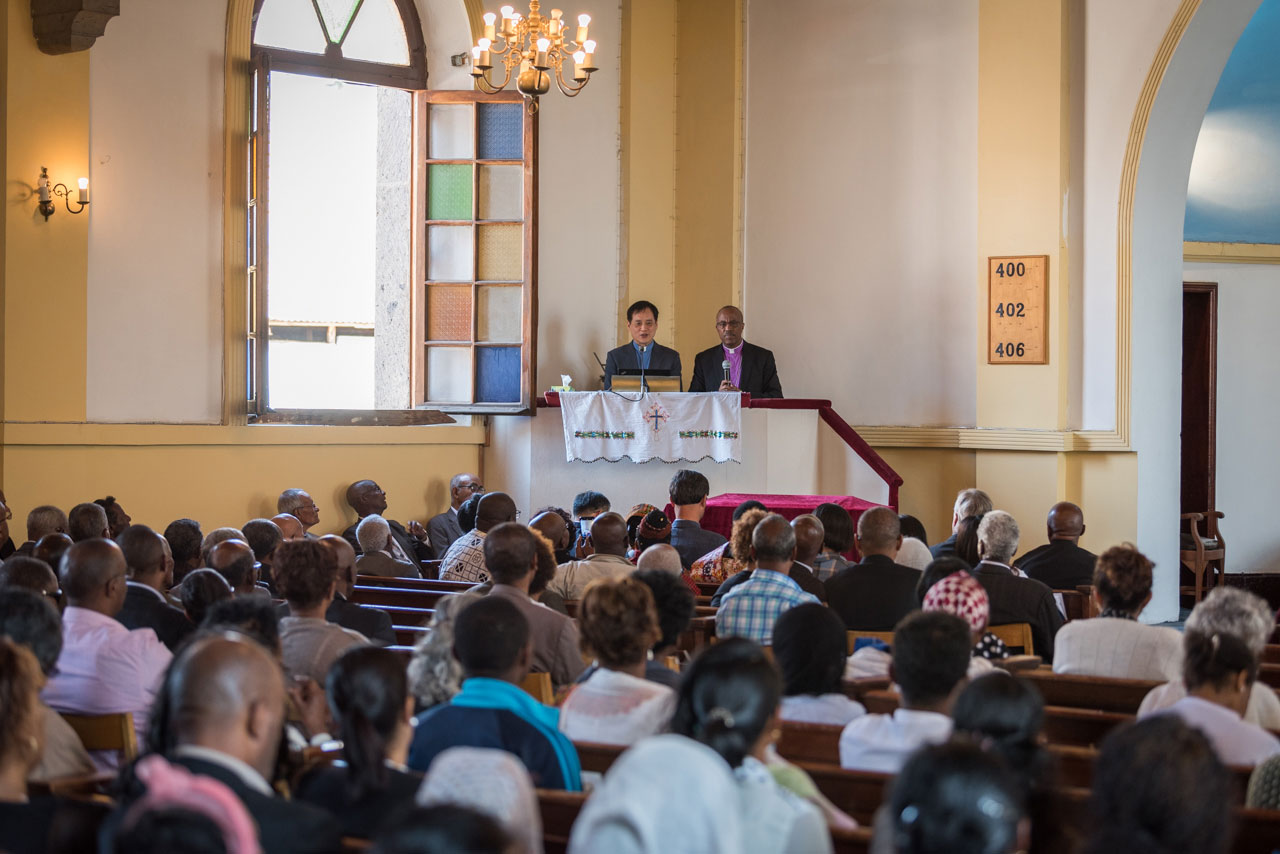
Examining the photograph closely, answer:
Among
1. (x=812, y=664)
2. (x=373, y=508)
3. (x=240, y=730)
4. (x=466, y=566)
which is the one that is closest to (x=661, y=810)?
(x=240, y=730)

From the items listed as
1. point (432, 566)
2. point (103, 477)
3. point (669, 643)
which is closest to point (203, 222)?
point (103, 477)

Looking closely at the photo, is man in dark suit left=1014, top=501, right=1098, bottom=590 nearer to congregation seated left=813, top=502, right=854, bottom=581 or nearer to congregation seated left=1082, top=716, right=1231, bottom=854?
congregation seated left=813, top=502, right=854, bottom=581

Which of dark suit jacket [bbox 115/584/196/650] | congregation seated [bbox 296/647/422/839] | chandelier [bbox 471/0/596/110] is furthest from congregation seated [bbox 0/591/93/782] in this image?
chandelier [bbox 471/0/596/110]

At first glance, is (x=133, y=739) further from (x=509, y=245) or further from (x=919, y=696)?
(x=509, y=245)

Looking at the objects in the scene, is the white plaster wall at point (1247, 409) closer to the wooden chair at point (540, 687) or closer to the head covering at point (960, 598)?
→ the head covering at point (960, 598)

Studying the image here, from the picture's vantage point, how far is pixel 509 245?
9039 millimetres

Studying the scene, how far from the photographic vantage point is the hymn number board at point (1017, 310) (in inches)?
351

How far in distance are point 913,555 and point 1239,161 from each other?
19.9 feet

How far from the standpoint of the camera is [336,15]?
29.6 feet

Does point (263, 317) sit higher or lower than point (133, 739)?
higher

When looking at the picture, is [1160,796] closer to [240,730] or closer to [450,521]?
[240,730]

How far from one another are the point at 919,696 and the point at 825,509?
291cm

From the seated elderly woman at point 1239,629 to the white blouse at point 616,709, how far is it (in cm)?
112

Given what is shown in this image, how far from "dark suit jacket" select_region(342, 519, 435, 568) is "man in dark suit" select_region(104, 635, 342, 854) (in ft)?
18.5
